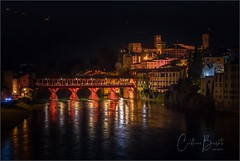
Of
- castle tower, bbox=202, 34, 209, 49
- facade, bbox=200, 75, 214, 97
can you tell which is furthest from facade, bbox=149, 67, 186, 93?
castle tower, bbox=202, 34, 209, 49

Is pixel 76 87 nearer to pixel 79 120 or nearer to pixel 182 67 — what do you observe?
pixel 182 67

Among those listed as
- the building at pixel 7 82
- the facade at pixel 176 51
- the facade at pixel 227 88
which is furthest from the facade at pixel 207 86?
the facade at pixel 176 51

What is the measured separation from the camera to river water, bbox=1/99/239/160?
16016 millimetres

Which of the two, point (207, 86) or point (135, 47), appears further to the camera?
point (135, 47)

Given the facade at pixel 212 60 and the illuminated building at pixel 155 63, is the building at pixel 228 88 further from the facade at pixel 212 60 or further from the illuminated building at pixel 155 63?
the illuminated building at pixel 155 63

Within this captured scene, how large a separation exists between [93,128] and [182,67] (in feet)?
76.3

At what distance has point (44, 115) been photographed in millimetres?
28141

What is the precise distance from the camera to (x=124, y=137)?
19.4 m

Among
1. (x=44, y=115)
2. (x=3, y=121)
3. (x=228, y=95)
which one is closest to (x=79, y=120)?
(x=44, y=115)

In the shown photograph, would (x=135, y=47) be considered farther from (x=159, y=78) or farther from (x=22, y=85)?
(x=22, y=85)

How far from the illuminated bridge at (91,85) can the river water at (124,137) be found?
19.6 meters
